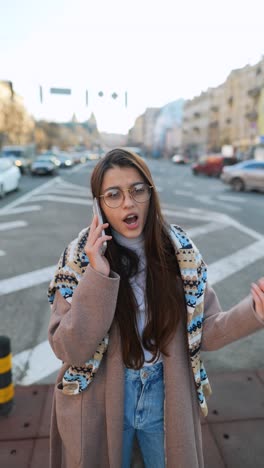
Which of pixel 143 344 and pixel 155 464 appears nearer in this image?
pixel 143 344

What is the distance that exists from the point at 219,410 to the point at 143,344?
1.85 m

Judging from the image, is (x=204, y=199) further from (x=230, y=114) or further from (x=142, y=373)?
(x=230, y=114)

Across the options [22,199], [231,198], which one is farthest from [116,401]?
[231,198]

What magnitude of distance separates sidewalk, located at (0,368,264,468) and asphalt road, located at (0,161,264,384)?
303 mm

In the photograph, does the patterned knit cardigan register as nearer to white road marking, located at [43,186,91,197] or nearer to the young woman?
the young woman

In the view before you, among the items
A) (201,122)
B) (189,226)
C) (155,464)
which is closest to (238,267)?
(189,226)

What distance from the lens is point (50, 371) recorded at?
11.2ft

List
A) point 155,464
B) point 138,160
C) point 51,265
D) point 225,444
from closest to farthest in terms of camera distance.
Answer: point 138,160, point 155,464, point 225,444, point 51,265

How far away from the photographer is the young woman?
4.61 feet

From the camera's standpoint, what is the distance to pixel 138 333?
4.83 feet

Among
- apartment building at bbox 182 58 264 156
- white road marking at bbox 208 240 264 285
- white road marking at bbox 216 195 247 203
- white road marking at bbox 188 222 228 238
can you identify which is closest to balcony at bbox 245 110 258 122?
apartment building at bbox 182 58 264 156

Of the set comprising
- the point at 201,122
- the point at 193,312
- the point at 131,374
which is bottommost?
the point at 131,374

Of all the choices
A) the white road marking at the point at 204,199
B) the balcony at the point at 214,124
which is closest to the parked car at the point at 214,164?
the white road marking at the point at 204,199

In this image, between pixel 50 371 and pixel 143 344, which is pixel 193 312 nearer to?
pixel 143 344
